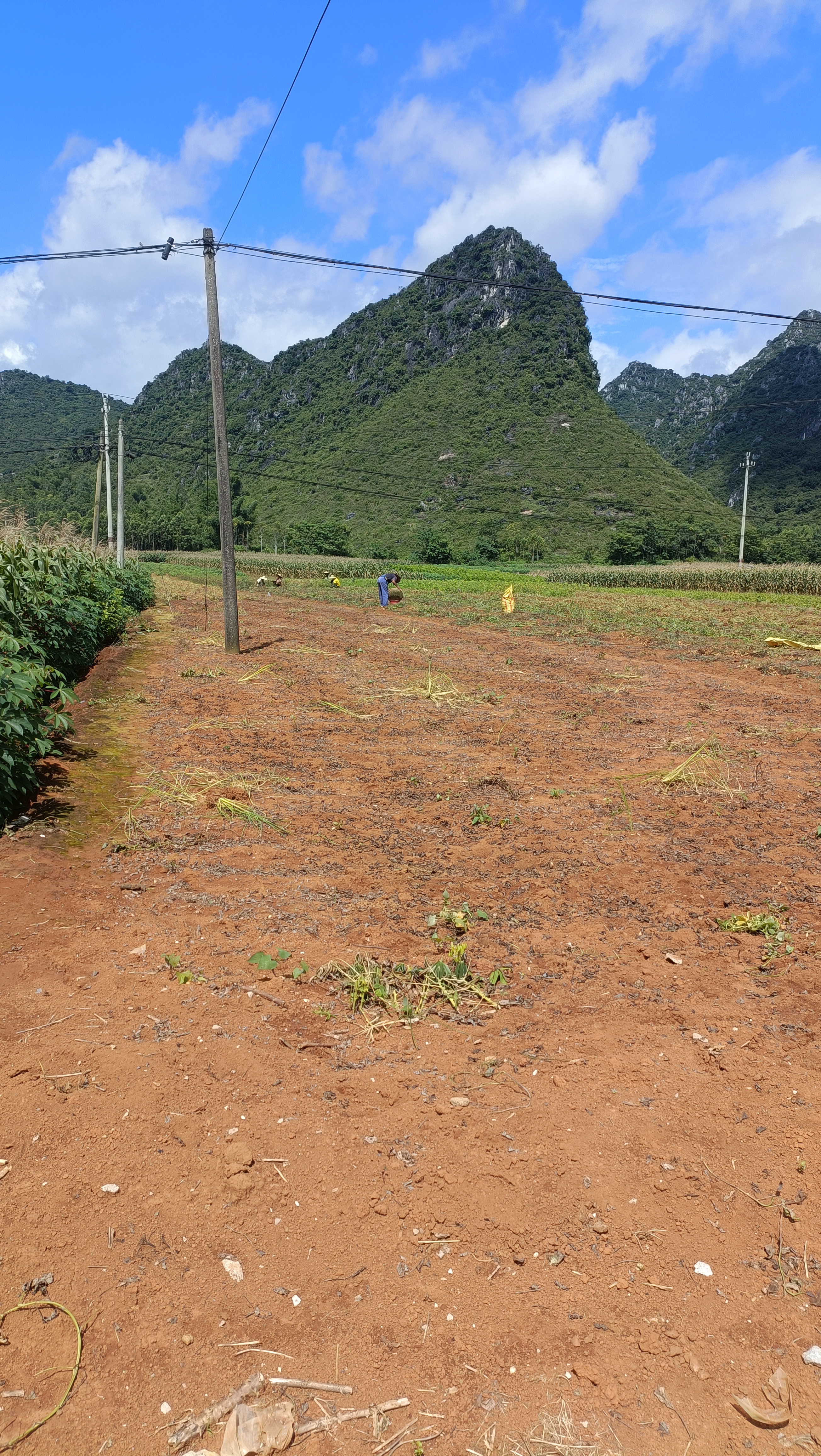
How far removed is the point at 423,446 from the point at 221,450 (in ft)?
236

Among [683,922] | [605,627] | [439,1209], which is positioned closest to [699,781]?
[683,922]

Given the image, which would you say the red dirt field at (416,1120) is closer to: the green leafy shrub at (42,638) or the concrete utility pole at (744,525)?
the green leafy shrub at (42,638)

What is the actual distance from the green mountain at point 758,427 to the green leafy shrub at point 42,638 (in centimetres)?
5117

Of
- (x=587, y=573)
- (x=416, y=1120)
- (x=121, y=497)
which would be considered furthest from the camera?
(x=587, y=573)

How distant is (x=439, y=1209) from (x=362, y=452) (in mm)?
86049

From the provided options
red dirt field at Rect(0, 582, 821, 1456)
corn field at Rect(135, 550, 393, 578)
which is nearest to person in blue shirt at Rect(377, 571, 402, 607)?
corn field at Rect(135, 550, 393, 578)

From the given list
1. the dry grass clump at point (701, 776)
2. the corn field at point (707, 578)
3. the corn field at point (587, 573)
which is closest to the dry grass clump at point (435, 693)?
the dry grass clump at point (701, 776)

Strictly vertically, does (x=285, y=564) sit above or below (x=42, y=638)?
above

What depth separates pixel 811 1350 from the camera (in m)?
2.12

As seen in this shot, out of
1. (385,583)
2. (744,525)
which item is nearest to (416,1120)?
(385,583)

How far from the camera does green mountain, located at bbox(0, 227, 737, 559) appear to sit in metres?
64.8

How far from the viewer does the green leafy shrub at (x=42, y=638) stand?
209 inches

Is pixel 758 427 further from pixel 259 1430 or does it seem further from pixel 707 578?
pixel 259 1430

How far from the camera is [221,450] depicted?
13523 millimetres
